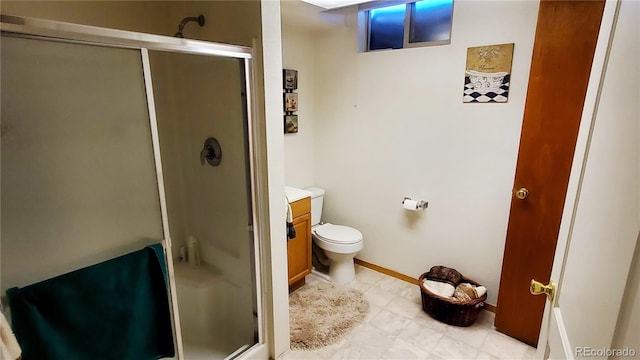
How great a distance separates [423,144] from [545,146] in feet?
2.93

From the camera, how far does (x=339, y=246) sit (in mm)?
2746

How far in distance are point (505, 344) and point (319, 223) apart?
1.75 m

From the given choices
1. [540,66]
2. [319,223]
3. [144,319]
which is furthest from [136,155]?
[540,66]

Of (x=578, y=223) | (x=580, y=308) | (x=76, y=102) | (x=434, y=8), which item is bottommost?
(x=580, y=308)

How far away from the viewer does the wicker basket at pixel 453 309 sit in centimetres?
224

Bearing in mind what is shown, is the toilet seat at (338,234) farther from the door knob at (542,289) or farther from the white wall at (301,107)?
the door knob at (542,289)

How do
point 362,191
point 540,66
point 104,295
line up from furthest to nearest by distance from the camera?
point 362,191
point 540,66
point 104,295

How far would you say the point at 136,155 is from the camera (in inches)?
60.4

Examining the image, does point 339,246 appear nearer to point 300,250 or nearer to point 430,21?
point 300,250

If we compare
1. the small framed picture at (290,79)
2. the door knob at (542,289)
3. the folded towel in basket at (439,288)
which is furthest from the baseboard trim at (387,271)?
the door knob at (542,289)

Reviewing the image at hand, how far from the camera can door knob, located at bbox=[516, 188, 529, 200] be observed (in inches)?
77.1

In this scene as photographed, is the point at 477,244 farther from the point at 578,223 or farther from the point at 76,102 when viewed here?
the point at 76,102

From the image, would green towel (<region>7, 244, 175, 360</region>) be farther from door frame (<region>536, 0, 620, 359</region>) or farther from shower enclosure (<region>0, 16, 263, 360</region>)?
door frame (<region>536, 0, 620, 359</region>)

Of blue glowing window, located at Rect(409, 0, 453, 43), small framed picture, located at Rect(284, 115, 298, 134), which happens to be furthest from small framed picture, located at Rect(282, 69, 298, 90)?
blue glowing window, located at Rect(409, 0, 453, 43)
